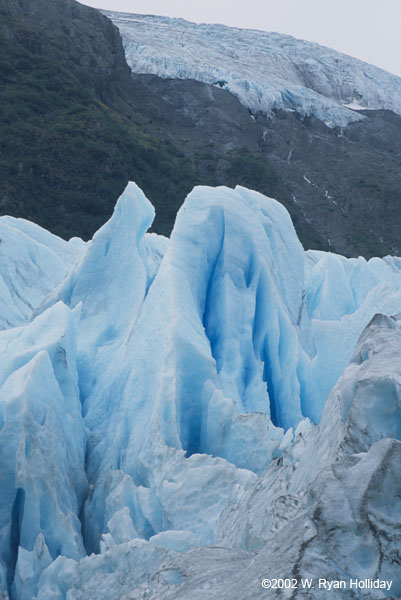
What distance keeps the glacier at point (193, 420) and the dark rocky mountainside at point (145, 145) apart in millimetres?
21931

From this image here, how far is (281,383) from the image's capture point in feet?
22.4

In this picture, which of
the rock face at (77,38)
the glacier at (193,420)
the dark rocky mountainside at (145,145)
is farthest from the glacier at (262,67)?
the glacier at (193,420)

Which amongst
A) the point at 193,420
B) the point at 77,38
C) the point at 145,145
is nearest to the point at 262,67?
the point at 77,38

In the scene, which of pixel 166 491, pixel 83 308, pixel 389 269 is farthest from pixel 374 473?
pixel 389 269

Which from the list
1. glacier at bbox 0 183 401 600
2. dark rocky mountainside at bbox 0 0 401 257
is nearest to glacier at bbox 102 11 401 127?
dark rocky mountainside at bbox 0 0 401 257

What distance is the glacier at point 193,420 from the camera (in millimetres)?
2643

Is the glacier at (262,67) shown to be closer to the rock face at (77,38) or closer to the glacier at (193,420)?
the rock face at (77,38)

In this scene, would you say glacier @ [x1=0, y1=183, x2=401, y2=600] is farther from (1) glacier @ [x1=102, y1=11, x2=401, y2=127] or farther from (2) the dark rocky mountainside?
(1) glacier @ [x1=102, y1=11, x2=401, y2=127]

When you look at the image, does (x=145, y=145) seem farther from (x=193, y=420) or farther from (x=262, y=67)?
(x=193, y=420)

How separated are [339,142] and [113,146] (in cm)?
2813

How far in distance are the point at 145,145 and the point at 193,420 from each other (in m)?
33.8

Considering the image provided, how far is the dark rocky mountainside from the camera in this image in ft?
103

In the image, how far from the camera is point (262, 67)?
66.4 m

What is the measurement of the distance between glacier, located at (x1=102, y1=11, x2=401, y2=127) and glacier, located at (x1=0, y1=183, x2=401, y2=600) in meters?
52.4
